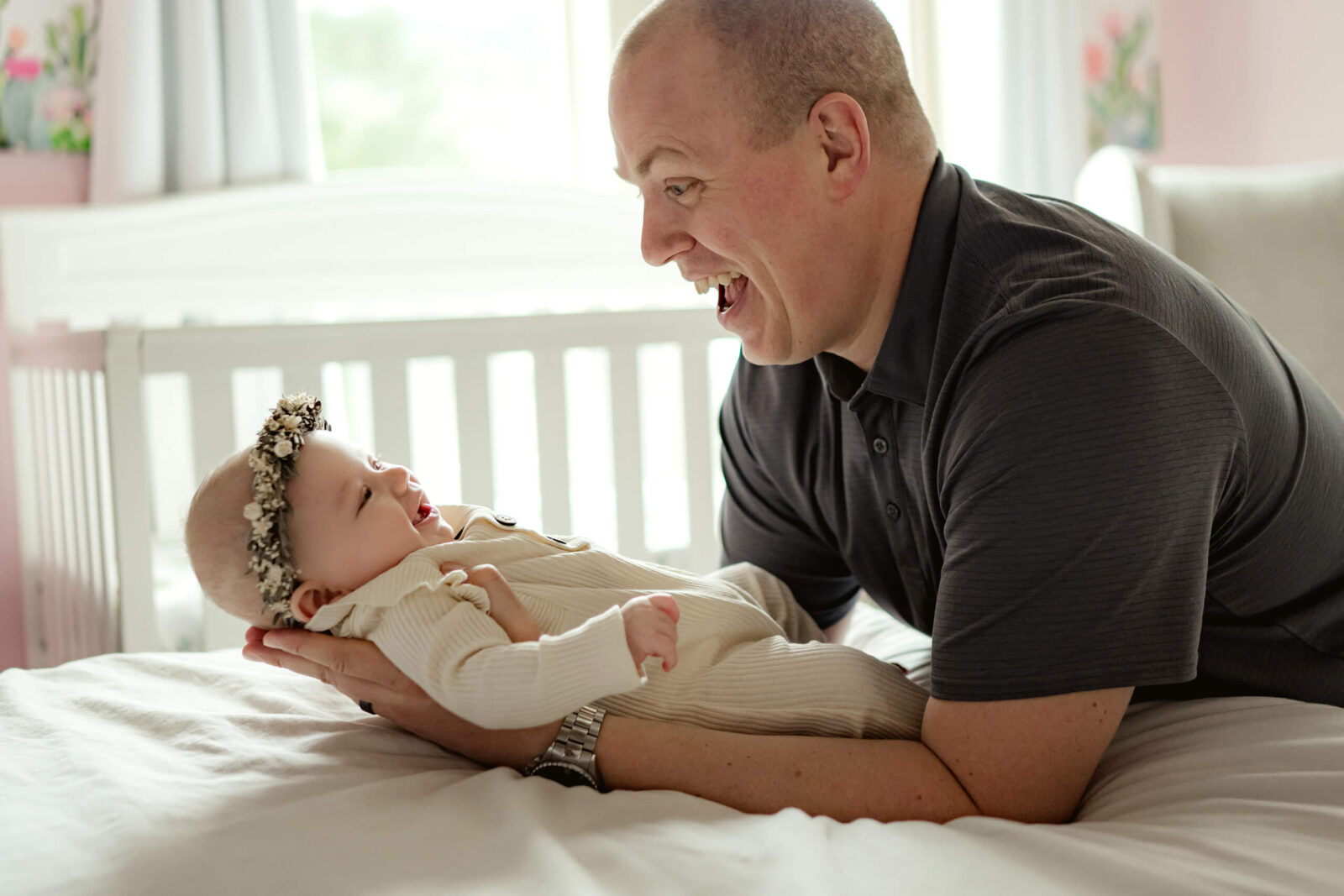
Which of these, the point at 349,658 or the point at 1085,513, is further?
the point at 349,658

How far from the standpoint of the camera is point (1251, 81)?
3.13 m

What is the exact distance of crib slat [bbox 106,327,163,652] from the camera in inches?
69.4

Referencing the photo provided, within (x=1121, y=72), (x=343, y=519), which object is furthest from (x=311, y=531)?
(x=1121, y=72)

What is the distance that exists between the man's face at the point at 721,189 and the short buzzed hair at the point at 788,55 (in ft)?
0.05

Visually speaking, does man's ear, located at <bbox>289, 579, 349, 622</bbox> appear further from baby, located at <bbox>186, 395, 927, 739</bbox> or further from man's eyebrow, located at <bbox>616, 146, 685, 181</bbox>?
man's eyebrow, located at <bbox>616, 146, 685, 181</bbox>

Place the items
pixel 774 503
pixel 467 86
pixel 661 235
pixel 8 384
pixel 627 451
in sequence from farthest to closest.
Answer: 1. pixel 467 86
2. pixel 8 384
3. pixel 627 451
4. pixel 774 503
5. pixel 661 235

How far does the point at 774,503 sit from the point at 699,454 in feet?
2.44

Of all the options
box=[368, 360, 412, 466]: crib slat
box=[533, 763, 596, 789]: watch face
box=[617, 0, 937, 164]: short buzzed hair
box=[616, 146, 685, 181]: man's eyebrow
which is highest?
box=[617, 0, 937, 164]: short buzzed hair

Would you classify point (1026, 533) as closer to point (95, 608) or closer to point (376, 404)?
point (376, 404)

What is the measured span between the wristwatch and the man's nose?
49 centimetres

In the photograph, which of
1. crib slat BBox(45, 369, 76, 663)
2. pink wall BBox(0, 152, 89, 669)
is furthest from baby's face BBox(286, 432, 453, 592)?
pink wall BBox(0, 152, 89, 669)

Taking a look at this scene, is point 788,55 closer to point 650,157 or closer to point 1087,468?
point 650,157

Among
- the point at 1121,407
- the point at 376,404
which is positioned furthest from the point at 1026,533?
the point at 376,404

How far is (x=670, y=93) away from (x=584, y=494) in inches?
62.8
